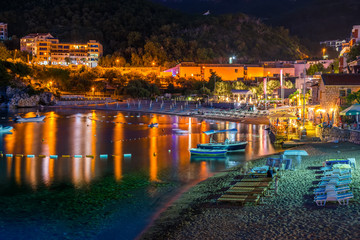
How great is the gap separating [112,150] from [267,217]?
16426 millimetres

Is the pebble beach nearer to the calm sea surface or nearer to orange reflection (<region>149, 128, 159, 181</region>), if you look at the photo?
the calm sea surface

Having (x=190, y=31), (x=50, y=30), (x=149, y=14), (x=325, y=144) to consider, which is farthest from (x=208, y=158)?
(x=149, y=14)

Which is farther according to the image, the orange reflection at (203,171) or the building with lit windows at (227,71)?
the building with lit windows at (227,71)

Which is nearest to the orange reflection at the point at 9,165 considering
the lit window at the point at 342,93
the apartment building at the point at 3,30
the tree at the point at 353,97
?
the tree at the point at 353,97

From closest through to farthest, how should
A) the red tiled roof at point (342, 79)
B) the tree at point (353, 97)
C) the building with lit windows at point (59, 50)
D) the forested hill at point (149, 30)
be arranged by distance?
the tree at point (353, 97)
the red tiled roof at point (342, 79)
the forested hill at point (149, 30)
the building with lit windows at point (59, 50)

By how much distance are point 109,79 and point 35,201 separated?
7288cm

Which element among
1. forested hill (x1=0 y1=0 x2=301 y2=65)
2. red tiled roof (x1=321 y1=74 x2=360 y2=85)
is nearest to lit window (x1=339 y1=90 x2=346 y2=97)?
red tiled roof (x1=321 y1=74 x2=360 y2=85)

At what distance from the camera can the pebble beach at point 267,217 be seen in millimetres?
10047

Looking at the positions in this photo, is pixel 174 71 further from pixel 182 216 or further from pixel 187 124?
pixel 182 216

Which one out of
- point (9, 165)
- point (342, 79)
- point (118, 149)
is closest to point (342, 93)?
point (342, 79)

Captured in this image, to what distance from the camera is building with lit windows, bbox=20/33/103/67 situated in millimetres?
111287

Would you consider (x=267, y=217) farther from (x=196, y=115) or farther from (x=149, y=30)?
(x=149, y=30)

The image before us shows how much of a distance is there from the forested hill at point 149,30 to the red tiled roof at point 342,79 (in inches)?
2794

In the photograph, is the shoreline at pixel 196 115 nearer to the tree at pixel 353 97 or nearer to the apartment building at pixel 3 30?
the tree at pixel 353 97
